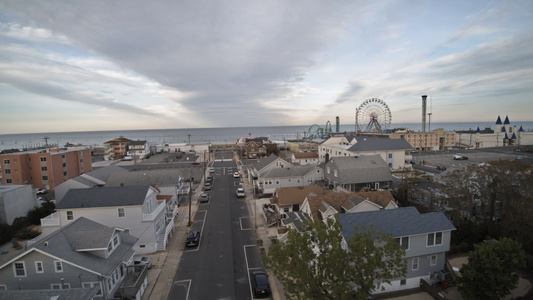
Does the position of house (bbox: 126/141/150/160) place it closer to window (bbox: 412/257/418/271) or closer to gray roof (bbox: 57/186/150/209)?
gray roof (bbox: 57/186/150/209)

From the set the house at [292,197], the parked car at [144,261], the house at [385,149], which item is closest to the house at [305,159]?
the house at [385,149]

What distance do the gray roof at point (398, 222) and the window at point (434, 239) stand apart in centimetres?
37

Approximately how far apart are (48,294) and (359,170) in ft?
116

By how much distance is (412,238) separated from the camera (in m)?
16.9

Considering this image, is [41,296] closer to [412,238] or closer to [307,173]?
[412,238]

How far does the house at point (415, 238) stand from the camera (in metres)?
16.8

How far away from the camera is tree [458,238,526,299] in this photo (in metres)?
13.8

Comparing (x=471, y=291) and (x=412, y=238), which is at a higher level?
(x=412, y=238)

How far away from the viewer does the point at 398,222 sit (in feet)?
57.4

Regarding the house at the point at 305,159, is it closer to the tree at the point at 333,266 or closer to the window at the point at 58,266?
the window at the point at 58,266

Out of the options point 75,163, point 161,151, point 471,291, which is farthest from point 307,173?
point 161,151

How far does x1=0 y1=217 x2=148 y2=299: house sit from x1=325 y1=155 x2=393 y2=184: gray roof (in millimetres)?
28598

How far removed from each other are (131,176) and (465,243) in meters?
34.4

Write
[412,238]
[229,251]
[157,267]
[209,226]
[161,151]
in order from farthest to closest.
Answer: [161,151] < [209,226] < [229,251] < [157,267] < [412,238]
